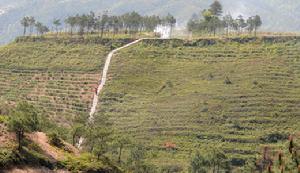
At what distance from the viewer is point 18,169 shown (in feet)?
167

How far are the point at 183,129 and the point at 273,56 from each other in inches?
1653

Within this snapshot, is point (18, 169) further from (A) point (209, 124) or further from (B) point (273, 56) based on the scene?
(B) point (273, 56)

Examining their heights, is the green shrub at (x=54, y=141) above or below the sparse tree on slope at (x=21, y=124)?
below

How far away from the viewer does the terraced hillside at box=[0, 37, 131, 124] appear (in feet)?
398

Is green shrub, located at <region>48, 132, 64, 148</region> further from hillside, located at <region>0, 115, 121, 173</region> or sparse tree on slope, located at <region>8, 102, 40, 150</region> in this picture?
sparse tree on slope, located at <region>8, 102, 40, 150</region>

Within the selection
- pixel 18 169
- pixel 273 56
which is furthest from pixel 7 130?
pixel 273 56

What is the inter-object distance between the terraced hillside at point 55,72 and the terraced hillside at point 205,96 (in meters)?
5.93

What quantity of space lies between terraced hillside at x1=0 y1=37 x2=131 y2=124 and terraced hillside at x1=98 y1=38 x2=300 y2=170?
5.93 m

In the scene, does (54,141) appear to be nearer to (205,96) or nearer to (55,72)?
(205,96)

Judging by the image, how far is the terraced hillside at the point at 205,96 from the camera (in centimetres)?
10044

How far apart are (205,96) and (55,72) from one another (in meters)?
43.0

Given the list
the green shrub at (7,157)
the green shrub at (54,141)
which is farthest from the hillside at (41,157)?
the green shrub at (54,141)

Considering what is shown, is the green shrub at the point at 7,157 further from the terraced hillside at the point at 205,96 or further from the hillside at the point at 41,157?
the terraced hillside at the point at 205,96

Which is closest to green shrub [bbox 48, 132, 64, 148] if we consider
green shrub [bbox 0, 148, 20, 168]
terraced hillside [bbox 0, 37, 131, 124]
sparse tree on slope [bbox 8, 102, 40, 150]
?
sparse tree on slope [bbox 8, 102, 40, 150]
